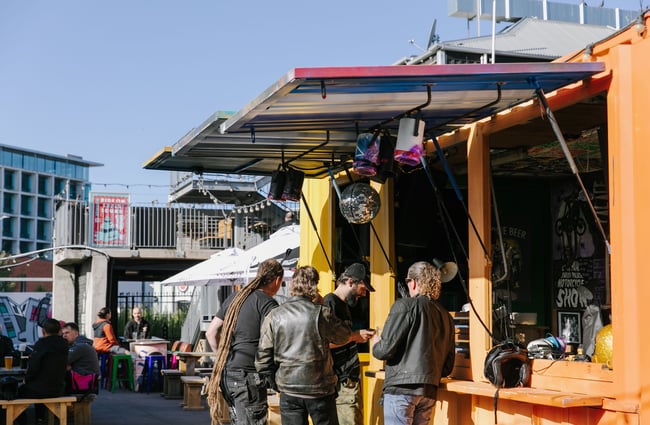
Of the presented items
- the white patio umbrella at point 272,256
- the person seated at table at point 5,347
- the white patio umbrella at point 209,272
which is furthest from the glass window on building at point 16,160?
the white patio umbrella at point 272,256

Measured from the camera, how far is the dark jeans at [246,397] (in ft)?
24.2

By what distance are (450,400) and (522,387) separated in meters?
1.12

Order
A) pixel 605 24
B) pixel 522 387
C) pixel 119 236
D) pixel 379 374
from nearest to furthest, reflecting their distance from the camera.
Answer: pixel 522 387, pixel 379 374, pixel 605 24, pixel 119 236

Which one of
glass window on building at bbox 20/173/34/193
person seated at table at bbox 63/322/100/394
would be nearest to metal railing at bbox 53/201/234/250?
person seated at table at bbox 63/322/100/394

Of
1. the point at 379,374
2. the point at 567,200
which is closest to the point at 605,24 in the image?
the point at 567,200

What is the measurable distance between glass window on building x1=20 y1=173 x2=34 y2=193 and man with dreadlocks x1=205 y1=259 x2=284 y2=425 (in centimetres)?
12724

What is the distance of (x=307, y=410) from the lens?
7.04 metres

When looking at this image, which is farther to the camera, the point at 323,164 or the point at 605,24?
the point at 605,24

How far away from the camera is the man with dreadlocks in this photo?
741 centimetres

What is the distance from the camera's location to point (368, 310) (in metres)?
10.8

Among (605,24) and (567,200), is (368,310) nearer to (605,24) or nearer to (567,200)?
(567,200)

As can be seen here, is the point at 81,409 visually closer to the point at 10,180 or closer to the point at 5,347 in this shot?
the point at 5,347

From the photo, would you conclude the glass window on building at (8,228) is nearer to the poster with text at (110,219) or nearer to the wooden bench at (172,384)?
the poster with text at (110,219)

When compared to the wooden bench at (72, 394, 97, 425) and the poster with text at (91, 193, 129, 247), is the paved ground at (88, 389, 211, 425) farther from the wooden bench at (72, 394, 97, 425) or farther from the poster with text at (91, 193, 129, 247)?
the poster with text at (91, 193, 129, 247)
